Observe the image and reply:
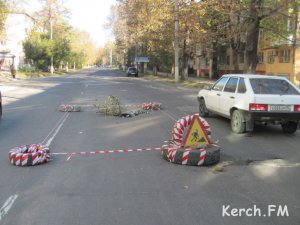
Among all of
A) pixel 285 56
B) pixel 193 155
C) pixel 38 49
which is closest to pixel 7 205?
pixel 193 155

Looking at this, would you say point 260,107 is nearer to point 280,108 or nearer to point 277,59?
point 280,108

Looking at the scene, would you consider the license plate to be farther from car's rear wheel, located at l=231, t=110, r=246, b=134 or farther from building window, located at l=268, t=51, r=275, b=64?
building window, located at l=268, t=51, r=275, b=64

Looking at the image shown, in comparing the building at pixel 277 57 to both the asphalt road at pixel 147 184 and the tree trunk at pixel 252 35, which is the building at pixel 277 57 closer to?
the tree trunk at pixel 252 35

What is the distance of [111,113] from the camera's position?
1423 centimetres

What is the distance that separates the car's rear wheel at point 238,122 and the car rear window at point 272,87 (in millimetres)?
730

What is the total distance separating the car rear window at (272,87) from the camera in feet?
32.5

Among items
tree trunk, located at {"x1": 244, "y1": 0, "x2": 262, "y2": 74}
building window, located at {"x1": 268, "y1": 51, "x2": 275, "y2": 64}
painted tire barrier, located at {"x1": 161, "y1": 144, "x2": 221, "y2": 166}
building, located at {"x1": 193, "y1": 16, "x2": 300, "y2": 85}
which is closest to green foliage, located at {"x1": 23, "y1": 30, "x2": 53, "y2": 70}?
building, located at {"x1": 193, "y1": 16, "x2": 300, "y2": 85}

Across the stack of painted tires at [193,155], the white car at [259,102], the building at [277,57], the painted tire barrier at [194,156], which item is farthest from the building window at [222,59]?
the painted tire barrier at [194,156]

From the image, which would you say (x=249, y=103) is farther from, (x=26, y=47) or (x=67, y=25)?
(x=67, y=25)

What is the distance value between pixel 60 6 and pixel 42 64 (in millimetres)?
13942

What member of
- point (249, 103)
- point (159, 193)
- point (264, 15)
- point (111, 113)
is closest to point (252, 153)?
point (249, 103)

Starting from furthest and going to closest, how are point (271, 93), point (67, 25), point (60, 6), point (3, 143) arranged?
point (67, 25) < point (60, 6) < point (271, 93) < point (3, 143)

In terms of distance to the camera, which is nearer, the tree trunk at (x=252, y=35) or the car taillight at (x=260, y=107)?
the car taillight at (x=260, y=107)

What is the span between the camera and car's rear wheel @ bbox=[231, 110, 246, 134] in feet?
32.6
